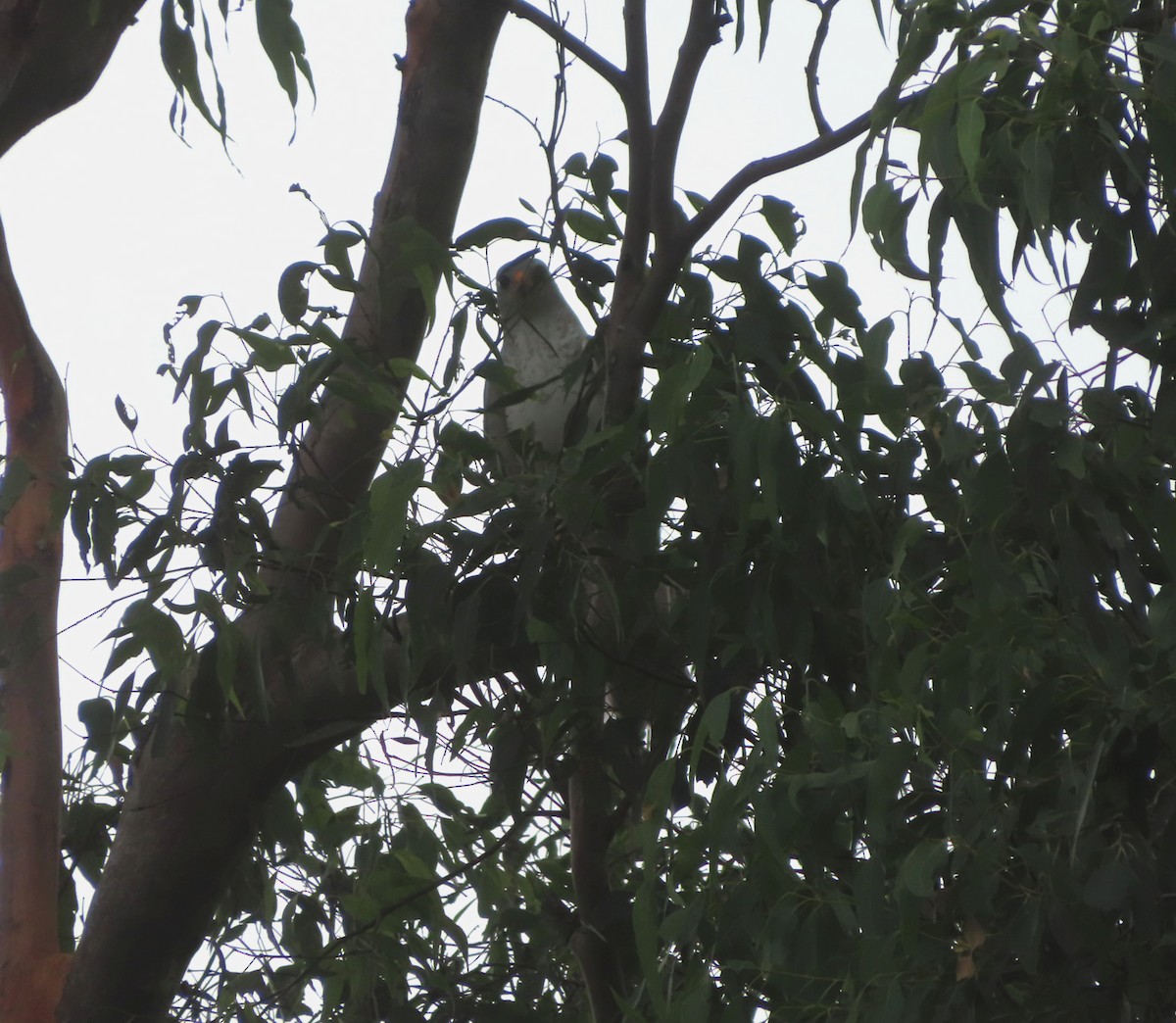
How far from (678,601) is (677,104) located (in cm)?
44

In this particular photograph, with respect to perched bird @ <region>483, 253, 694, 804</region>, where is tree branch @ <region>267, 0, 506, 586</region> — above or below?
above

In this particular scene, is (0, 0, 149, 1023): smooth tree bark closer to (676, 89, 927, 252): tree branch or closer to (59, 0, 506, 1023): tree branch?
(59, 0, 506, 1023): tree branch

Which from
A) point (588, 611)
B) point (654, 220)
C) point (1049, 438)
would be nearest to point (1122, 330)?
point (1049, 438)

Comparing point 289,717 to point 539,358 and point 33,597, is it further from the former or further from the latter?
point 539,358

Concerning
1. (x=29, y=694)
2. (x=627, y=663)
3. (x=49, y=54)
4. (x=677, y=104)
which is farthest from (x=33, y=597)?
(x=677, y=104)

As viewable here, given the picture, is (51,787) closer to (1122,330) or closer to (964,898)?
(964,898)

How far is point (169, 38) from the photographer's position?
1506 millimetres

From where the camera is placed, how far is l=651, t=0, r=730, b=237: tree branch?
4.03 ft

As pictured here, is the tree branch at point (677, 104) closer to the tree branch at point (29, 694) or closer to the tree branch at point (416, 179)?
the tree branch at point (416, 179)

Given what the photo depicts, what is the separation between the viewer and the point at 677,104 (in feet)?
4.10

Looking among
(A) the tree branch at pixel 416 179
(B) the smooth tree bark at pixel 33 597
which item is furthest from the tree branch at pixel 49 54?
(A) the tree branch at pixel 416 179

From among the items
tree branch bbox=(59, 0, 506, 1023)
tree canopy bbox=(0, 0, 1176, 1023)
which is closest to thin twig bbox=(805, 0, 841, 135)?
tree canopy bbox=(0, 0, 1176, 1023)

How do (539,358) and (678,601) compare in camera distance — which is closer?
(678,601)

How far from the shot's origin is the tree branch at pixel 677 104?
4.03 feet
